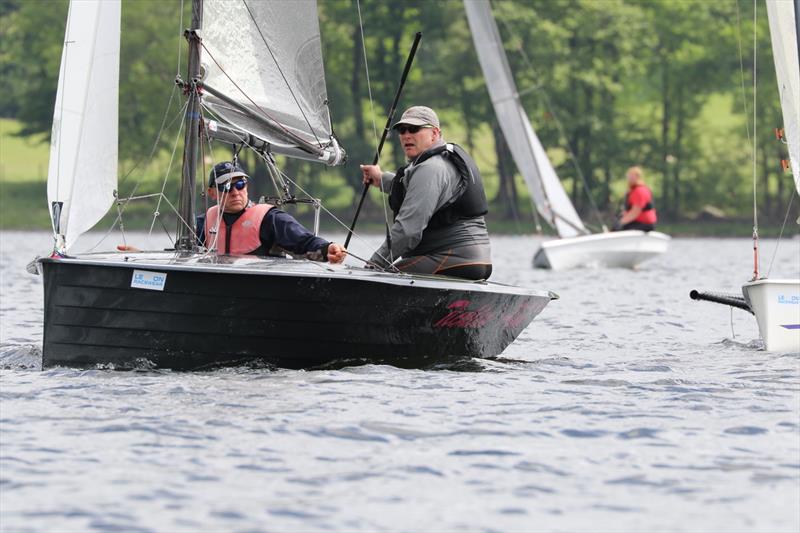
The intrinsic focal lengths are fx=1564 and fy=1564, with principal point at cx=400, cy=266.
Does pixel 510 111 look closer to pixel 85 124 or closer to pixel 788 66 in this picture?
pixel 788 66

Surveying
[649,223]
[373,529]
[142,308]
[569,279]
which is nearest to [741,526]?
[373,529]

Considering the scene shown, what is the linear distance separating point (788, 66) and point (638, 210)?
1572 cm

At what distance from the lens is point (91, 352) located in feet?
32.0

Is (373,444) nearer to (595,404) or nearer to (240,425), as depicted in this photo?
(240,425)

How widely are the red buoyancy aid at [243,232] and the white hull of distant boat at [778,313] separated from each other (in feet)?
12.9

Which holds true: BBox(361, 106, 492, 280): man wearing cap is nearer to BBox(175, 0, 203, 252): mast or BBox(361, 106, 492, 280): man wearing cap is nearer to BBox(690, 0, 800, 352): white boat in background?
BBox(175, 0, 203, 252): mast

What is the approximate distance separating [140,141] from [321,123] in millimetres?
47898

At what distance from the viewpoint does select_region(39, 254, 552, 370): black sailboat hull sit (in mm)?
9500

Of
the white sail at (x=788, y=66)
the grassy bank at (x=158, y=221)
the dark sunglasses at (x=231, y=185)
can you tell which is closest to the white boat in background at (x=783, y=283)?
the white sail at (x=788, y=66)

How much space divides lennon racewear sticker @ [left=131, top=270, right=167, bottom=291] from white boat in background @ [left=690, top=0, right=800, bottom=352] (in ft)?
15.2

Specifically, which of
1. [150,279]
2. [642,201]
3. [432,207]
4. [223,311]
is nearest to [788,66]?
[432,207]

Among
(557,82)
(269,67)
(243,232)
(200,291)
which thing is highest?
(557,82)

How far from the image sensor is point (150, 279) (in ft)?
31.0

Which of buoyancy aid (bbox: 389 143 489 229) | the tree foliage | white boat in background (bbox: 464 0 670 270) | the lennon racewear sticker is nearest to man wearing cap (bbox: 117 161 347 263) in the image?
buoyancy aid (bbox: 389 143 489 229)
